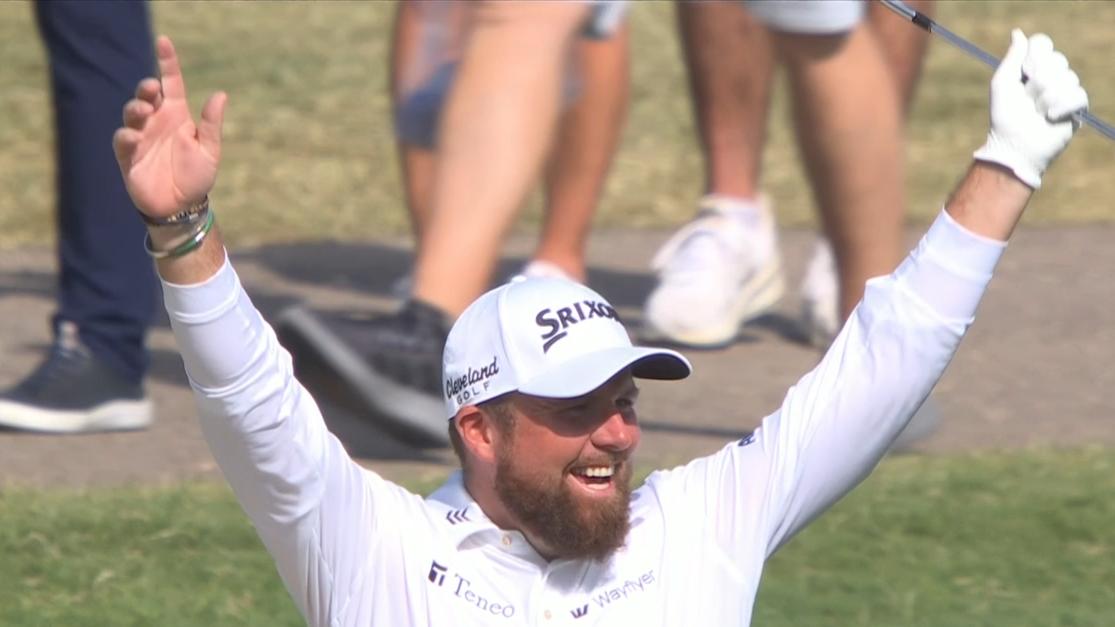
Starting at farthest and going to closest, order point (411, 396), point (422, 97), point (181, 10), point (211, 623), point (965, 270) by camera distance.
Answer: point (181, 10) < point (422, 97) < point (411, 396) < point (211, 623) < point (965, 270)

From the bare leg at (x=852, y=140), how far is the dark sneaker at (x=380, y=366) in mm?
939

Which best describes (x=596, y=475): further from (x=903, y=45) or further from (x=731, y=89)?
(x=731, y=89)

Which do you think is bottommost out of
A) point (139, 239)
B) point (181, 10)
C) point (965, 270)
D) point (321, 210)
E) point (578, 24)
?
point (181, 10)

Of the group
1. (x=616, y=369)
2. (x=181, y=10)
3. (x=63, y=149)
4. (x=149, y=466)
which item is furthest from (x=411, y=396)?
(x=181, y=10)

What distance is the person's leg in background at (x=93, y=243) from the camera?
5062 millimetres

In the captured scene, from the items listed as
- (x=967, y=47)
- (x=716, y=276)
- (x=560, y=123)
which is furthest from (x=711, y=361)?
(x=967, y=47)

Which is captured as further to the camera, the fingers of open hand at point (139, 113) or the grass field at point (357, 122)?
the grass field at point (357, 122)

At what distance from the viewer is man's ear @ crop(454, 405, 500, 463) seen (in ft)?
10.1

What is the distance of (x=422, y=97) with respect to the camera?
5770 millimetres

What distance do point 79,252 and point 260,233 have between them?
2.35 metres

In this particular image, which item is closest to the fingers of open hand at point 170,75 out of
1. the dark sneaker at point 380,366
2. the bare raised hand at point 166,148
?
the bare raised hand at point 166,148

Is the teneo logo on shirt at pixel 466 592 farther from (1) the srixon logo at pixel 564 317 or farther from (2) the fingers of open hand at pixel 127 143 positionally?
(2) the fingers of open hand at pixel 127 143

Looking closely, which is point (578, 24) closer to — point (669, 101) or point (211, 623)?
point (211, 623)

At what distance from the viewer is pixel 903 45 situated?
5883mm
